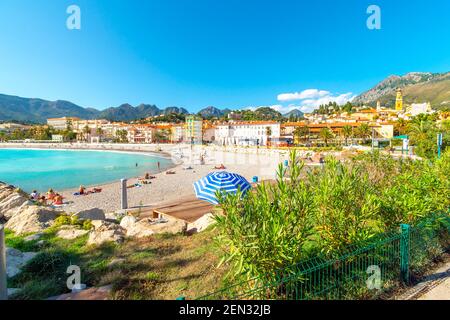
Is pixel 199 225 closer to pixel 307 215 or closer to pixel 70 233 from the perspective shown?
pixel 70 233

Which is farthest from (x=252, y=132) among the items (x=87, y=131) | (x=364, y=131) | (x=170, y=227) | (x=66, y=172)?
(x=170, y=227)

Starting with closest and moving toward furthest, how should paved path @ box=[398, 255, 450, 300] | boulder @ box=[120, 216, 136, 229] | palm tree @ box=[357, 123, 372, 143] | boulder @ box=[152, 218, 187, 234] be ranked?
paved path @ box=[398, 255, 450, 300] < boulder @ box=[152, 218, 187, 234] < boulder @ box=[120, 216, 136, 229] < palm tree @ box=[357, 123, 372, 143]

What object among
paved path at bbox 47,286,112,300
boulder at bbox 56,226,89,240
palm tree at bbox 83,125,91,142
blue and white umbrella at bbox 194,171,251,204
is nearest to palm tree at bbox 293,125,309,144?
blue and white umbrella at bbox 194,171,251,204

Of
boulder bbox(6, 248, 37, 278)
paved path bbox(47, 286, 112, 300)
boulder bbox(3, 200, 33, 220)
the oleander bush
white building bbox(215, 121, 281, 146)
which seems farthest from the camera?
white building bbox(215, 121, 281, 146)

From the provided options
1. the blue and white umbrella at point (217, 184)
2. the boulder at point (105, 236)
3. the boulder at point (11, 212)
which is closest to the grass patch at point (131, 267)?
the boulder at point (105, 236)

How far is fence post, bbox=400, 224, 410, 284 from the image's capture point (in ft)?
15.2

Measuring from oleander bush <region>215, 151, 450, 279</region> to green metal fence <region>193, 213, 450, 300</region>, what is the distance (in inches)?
6.3

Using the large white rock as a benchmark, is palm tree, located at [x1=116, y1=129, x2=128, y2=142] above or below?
above

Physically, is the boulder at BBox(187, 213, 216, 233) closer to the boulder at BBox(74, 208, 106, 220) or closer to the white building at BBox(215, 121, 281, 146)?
the boulder at BBox(74, 208, 106, 220)

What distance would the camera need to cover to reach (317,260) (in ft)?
14.1

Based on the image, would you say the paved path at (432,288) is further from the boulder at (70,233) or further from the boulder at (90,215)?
the boulder at (90,215)

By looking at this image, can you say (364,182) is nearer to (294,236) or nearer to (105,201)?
(294,236)
